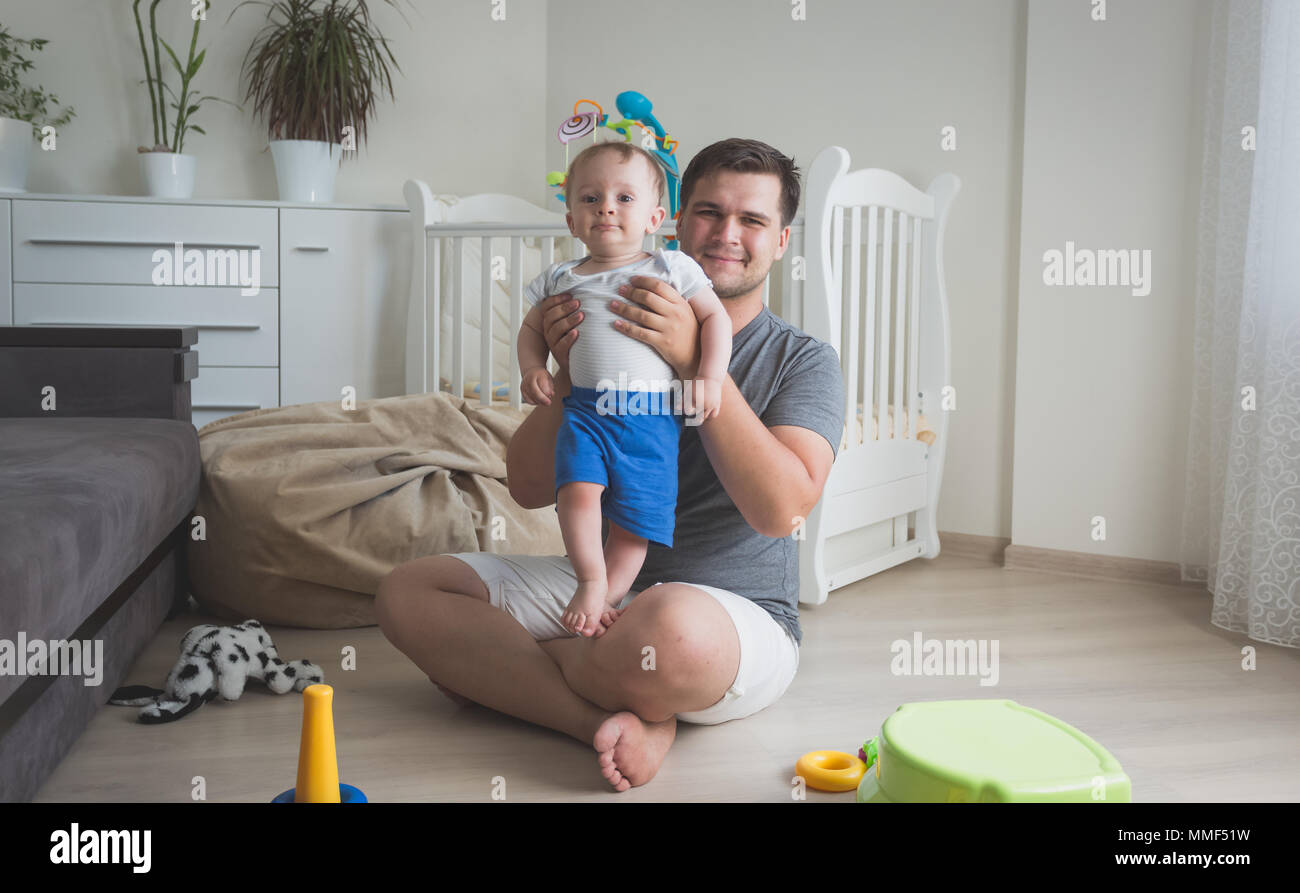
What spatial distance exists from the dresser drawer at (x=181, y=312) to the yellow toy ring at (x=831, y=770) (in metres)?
2.38

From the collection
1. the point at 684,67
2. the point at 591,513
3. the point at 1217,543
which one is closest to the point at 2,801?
the point at 591,513

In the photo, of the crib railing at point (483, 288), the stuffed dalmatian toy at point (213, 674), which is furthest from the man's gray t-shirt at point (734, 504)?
the crib railing at point (483, 288)

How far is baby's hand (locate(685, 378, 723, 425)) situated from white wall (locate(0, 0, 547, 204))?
8.87 feet

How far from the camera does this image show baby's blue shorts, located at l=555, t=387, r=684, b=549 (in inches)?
48.9

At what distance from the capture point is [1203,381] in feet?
7.77

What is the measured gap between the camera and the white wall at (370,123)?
3.45 meters

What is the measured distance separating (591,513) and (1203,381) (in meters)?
1.74

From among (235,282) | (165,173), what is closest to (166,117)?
(165,173)

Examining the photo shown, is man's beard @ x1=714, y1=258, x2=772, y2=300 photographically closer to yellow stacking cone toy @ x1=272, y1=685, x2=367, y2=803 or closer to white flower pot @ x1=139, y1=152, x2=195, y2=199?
yellow stacking cone toy @ x1=272, y1=685, x2=367, y2=803

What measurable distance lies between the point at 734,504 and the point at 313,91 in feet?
8.20

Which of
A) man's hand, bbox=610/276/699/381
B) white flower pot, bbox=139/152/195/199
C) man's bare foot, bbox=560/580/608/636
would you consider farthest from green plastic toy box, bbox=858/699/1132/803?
white flower pot, bbox=139/152/195/199

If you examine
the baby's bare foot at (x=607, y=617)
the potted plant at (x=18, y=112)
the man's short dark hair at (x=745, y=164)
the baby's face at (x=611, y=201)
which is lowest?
the baby's bare foot at (x=607, y=617)

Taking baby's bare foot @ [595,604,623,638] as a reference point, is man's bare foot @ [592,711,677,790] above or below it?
below

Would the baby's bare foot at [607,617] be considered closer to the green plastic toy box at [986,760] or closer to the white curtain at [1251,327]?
the green plastic toy box at [986,760]
